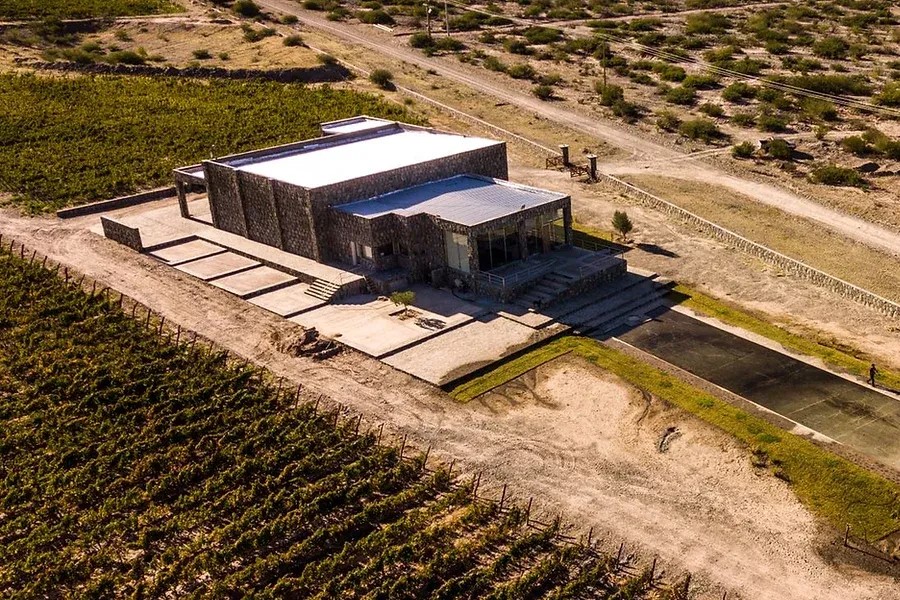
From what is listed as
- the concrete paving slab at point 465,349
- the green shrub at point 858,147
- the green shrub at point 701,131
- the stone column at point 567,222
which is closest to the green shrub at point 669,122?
the green shrub at point 701,131

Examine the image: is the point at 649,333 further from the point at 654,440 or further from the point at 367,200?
the point at 367,200

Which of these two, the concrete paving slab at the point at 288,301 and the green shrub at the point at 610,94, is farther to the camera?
the green shrub at the point at 610,94

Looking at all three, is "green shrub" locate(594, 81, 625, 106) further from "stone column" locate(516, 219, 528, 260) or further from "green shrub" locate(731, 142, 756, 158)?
"stone column" locate(516, 219, 528, 260)

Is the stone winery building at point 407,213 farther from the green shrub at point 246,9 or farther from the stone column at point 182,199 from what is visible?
the green shrub at point 246,9

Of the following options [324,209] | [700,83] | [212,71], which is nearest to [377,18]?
[212,71]

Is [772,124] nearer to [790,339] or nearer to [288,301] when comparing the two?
[790,339]

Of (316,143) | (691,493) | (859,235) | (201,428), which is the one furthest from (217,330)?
(859,235)
